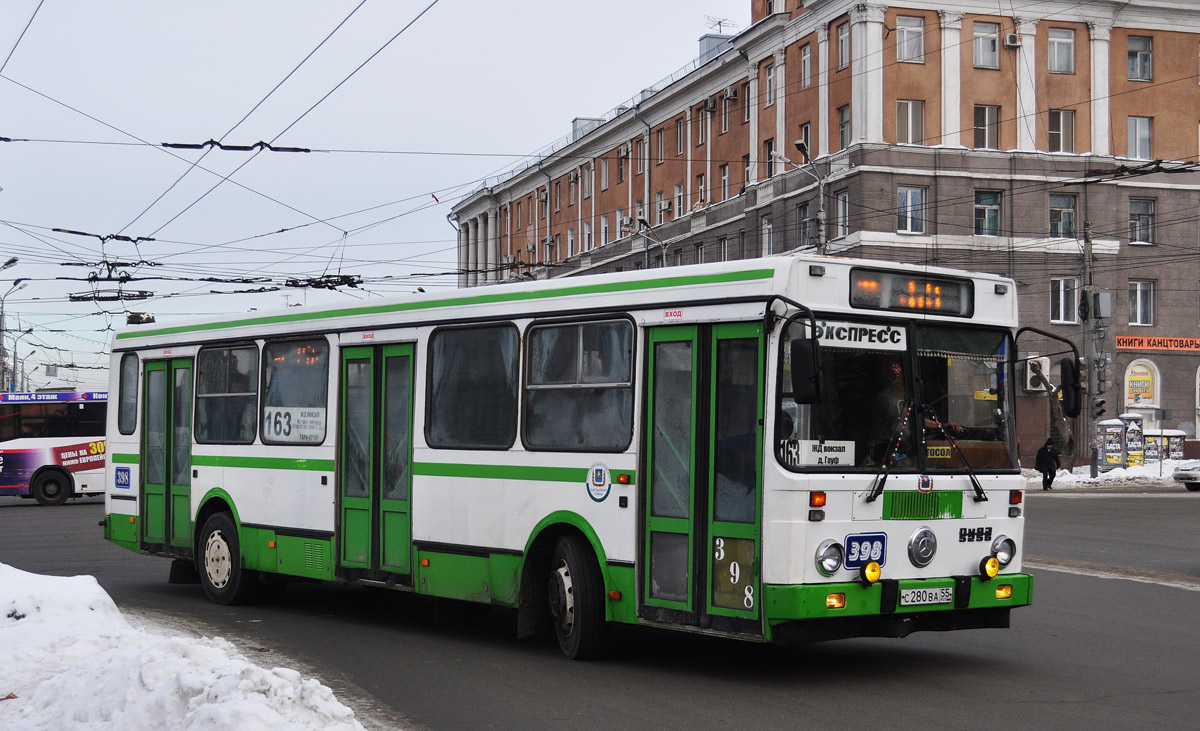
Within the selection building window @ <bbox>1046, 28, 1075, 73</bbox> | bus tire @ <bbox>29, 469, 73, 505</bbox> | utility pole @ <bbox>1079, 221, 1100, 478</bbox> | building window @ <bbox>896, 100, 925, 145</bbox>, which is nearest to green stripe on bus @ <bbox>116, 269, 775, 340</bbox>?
bus tire @ <bbox>29, 469, 73, 505</bbox>

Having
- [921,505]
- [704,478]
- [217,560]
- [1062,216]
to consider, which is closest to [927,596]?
[921,505]

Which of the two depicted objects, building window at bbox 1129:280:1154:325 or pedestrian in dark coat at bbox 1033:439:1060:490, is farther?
building window at bbox 1129:280:1154:325

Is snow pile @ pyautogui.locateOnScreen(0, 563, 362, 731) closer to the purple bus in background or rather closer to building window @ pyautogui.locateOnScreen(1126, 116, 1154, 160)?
the purple bus in background

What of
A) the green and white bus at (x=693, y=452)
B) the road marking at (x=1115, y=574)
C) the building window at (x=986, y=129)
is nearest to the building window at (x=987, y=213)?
the building window at (x=986, y=129)

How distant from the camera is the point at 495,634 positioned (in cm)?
1146

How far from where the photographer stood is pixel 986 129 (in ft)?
157

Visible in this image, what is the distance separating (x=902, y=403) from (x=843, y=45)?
40.8m

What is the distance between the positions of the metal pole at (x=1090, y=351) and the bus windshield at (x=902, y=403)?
3485cm

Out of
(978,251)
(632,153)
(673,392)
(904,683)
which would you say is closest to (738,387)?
(673,392)

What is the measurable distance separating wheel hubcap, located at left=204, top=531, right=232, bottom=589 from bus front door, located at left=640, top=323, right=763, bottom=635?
5.83 meters

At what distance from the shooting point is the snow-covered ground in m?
41.7

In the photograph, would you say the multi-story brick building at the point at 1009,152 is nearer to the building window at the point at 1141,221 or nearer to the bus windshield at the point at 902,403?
the building window at the point at 1141,221

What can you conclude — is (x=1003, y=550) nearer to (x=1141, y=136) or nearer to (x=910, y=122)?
(x=910, y=122)

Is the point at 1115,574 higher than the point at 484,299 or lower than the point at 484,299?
lower
